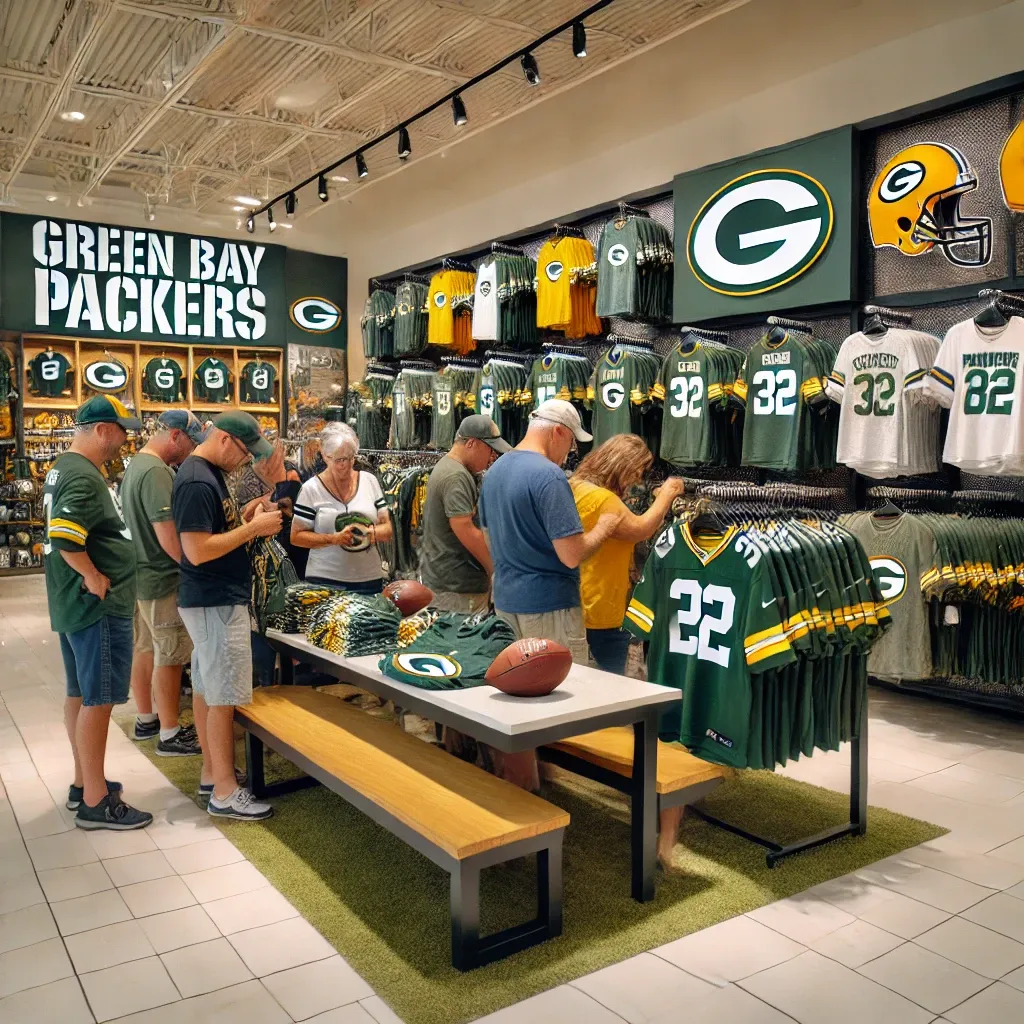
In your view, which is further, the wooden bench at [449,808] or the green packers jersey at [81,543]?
the green packers jersey at [81,543]

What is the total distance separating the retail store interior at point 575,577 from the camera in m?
2.78

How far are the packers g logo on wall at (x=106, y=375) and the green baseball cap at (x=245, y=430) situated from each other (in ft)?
29.3

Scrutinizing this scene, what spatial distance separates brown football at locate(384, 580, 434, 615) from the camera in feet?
13.3

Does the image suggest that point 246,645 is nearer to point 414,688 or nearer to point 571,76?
point 414,688

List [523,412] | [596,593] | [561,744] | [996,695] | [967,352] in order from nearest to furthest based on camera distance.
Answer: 1. [561,744]
2. [596,593]
3. [967,352]
4. [996,695]
5. [523,412]

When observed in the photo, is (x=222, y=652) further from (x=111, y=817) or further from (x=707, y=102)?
(x=707, y=102)

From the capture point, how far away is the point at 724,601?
10.4 ft

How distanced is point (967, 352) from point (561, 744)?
3.27 m

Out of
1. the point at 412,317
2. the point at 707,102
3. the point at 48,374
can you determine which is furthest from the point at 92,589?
the point at 48,374

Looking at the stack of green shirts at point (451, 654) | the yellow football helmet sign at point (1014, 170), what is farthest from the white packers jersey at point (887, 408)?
the stack of green shirts at point (451, 654)

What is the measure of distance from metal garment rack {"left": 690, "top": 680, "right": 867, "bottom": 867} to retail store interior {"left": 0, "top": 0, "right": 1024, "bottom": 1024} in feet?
0.12

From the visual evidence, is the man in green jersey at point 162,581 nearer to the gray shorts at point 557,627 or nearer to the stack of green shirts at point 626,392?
the gray shorts at point 557,627

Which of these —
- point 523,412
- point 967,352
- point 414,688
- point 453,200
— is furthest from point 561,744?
point 453,200

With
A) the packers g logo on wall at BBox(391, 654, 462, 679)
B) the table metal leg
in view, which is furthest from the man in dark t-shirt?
the table metal leg
